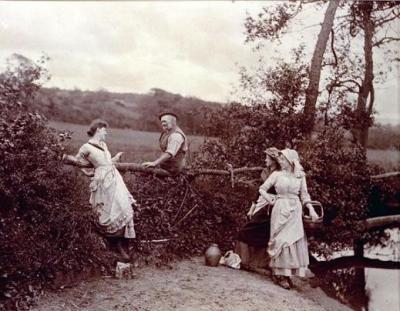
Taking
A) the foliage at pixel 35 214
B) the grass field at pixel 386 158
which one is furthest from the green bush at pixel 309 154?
the grass field at pixel 386 158

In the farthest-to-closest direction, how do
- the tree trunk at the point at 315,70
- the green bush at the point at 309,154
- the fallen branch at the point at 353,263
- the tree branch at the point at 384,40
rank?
the tree branch at the point at 384,40 → the fallen branch at the point at 353,263 → the tree trunk at the point at 315,70 → the green bush at the point at 309,154

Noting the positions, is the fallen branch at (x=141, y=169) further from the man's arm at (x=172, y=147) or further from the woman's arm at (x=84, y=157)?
the man's arm at (x=172, y=147)

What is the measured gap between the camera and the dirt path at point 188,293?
228 inches

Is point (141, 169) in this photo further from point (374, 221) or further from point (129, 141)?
point (129, 141)

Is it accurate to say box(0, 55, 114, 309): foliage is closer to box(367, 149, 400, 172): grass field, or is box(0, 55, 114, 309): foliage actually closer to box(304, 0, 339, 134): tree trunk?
box(304, 0, 339, 134): tree trunk

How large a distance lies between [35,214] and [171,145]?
232 cm

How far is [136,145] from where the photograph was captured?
1417cm

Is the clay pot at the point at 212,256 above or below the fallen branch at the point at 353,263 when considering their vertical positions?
above

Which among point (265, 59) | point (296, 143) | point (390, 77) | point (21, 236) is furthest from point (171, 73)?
point (21, 236)

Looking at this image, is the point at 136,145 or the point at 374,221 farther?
the point at 136,145

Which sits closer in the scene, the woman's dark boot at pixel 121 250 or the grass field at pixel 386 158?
the woman's dark boot at pixel 121 250

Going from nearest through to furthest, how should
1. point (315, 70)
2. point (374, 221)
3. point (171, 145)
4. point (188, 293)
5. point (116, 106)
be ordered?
point (188, 293) < point (171, 145) < point (315, 70) < point (374, 221) < point (116, 106)

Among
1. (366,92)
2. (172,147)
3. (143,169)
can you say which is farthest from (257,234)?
(366,92)

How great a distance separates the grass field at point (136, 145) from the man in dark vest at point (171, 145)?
14.5 ft
